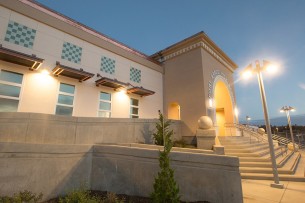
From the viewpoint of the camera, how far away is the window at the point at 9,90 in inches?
342

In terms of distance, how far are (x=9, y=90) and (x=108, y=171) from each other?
275 inches

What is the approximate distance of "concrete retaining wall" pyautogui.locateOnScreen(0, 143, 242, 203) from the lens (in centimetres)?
537

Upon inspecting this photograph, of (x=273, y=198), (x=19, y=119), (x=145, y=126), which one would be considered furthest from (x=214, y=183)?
(x=19, y=119)

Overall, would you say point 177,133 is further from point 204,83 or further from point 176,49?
point 176,49

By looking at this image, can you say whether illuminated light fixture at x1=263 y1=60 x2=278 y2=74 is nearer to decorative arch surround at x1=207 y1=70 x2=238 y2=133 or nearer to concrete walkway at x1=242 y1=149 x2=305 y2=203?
concrete walkway at x1=242 y1=149 x2=305 y2=203

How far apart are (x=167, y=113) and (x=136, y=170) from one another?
10894 mm

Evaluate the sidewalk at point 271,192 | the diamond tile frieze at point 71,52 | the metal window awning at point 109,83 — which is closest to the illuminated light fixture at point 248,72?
the sidewalk at point 271,192

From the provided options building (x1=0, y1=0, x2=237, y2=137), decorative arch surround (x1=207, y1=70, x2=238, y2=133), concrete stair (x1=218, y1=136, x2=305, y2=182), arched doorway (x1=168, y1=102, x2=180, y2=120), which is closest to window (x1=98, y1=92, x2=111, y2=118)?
building (x1=0, y1=0, x2=237, y2=137)

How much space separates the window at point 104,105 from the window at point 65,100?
2051 mm

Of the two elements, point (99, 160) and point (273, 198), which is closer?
point (273, 198)

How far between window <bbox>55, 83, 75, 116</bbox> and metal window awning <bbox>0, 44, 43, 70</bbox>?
197 centimetres

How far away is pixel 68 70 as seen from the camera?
32.9 ft

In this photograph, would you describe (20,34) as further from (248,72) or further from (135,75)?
(248,72)

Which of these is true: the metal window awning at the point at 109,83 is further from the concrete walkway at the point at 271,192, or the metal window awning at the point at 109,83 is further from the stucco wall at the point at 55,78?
the concrete walkway at the point at 271,192
